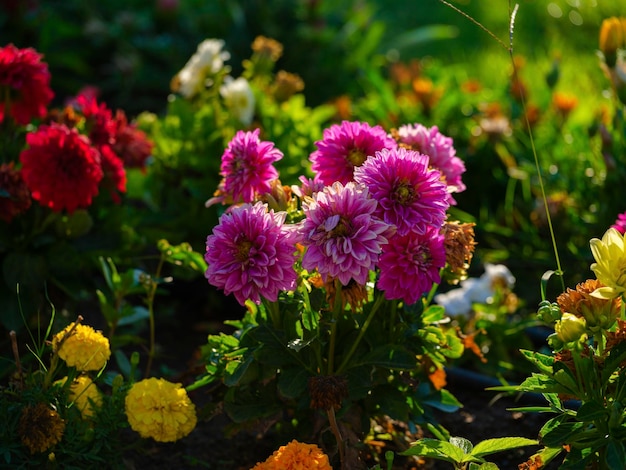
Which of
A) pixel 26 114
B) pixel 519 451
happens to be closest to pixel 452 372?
pixel 519 451

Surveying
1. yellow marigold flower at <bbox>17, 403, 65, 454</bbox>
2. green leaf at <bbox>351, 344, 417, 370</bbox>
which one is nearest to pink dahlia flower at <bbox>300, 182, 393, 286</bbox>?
green leaf at <bbox>351, 344, 417, 370</bbox>

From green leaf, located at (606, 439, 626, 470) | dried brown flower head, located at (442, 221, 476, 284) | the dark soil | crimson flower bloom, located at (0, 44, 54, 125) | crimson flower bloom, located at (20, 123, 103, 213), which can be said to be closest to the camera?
green leaf, located at (606, 439, 626, 470)

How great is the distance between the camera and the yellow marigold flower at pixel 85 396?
180 cm

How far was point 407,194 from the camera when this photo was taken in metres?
1.51

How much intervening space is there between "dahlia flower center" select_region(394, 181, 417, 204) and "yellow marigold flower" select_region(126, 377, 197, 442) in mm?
612

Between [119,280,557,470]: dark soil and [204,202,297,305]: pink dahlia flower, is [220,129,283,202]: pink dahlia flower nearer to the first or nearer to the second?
[204,202,297,305]: pink dahlia flower

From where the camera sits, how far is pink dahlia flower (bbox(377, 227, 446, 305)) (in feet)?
5.16

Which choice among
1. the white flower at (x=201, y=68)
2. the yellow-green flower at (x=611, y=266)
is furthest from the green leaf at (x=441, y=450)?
the white flower at (x=201, y=68)

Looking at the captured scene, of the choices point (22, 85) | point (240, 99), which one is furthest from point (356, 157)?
point (240, 99)

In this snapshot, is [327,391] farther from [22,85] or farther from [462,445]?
[22,85]

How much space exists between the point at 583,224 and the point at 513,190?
334 mm

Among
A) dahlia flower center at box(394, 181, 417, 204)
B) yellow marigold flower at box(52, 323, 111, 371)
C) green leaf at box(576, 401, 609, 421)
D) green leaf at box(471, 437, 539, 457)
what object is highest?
dahlia flower center at box(394, 181, 417, 204)

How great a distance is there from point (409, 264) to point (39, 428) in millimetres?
708

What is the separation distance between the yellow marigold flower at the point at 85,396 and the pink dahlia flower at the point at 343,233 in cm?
59
